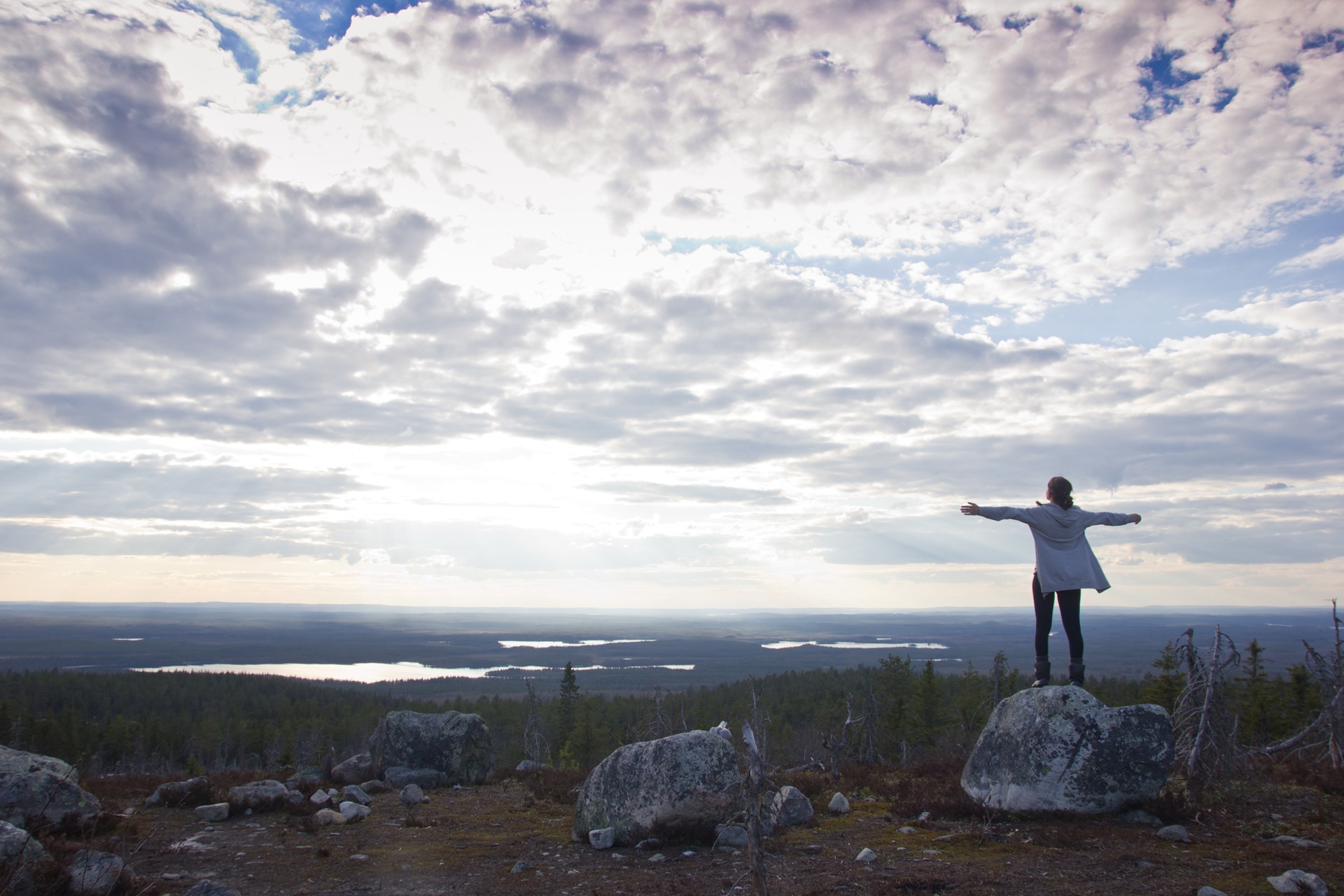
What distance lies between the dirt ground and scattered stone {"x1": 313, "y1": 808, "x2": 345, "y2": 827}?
7.9 inches

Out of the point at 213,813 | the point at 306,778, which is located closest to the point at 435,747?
the point at 306,778

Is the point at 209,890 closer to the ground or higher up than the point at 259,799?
higher up

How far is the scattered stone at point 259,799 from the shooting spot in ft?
46.8

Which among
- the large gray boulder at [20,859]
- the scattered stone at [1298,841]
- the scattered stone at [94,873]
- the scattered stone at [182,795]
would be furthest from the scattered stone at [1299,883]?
the scattered stone at [182,795]

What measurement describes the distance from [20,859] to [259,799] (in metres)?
6.47

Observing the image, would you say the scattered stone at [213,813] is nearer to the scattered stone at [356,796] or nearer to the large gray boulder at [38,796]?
the large gray boulder at [38,796]

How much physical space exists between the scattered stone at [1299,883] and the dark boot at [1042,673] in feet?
13.5

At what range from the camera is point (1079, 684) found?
11922 millimetres

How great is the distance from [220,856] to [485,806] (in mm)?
5654

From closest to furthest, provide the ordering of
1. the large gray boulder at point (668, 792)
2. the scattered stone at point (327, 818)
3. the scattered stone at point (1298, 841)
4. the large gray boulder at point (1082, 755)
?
1. the scattered stone at point (1298, 841)
2. the large gray boulder at point (1082, 755)
3. the large gray boulder at point (668, 792)
4. the scattered stone at point (327, 818)

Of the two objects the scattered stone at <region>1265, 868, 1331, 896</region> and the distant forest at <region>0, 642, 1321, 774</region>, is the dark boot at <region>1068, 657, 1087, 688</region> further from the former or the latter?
the distant forest at <region>0, 642, 1321, 774</region>

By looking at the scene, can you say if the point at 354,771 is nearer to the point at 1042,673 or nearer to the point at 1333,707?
the point at 1042,673

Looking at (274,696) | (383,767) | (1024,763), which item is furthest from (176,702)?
(1024,763)

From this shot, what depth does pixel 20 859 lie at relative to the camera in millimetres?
8266
